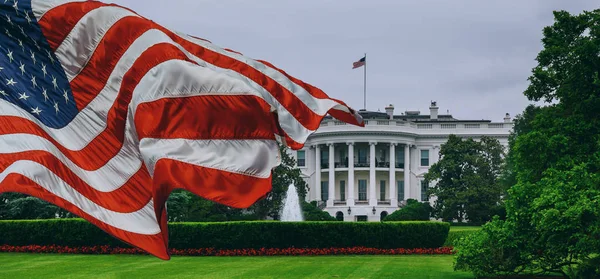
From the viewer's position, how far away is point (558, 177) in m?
15.5

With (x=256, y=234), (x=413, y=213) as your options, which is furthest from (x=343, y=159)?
(x=256, y=234)

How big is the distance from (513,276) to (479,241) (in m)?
1.57

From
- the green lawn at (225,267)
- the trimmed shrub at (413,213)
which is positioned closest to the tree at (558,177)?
the green lawn at (225,267)

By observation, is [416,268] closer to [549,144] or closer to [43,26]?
[549,144]

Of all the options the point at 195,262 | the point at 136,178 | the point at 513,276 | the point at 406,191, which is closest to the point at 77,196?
the point at 136,178

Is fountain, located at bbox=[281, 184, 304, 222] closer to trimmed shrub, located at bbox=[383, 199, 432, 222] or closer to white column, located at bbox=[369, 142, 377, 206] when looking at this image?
trimmed shrub, located at bbox=[383, 199, 432, 222]

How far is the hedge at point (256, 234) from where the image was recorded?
82.1 ft

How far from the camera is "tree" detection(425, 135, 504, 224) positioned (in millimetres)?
52031

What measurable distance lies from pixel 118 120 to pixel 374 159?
2379 inches

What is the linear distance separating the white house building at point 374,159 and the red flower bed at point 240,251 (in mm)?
39107

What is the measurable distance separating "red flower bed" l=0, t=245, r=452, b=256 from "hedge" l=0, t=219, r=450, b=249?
263 mm

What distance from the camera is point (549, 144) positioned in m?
18.0

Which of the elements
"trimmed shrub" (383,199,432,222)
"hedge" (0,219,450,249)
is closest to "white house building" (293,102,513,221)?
"trimmed shrub" (383,199,432,222)

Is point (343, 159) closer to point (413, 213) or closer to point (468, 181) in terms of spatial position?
point (413, 213)
